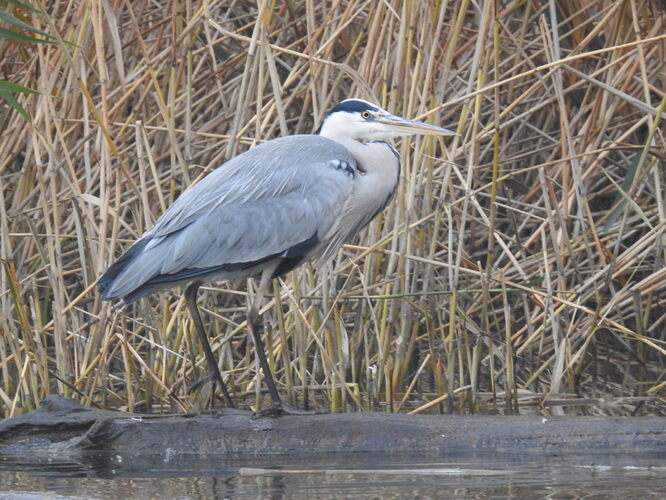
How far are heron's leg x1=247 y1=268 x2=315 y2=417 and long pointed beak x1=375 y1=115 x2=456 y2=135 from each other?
669 mm

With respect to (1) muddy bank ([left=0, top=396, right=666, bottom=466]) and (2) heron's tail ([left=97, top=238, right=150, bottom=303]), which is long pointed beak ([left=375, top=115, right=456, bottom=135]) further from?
(1) muddy bank ([left=0, top=396, right=666, bottom=466])

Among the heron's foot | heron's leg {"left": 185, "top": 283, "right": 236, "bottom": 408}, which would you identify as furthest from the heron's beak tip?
the heron's foot

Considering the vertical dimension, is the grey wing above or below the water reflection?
above

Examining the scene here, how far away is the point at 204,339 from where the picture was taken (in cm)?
384

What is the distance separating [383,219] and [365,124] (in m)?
0.67

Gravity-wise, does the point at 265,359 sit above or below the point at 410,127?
below

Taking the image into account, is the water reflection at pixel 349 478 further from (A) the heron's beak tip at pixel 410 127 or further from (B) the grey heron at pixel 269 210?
(A) the heron's beak tip at pixel 410 127

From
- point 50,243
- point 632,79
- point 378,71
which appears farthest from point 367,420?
point 632,79

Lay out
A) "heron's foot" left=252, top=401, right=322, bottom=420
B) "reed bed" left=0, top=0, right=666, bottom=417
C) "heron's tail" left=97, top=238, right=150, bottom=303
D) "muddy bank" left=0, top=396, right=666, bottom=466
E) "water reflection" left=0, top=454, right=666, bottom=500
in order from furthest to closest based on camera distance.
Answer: "reed bed" left=0, top=0, right=666, bottom=417, "heron's tail" left=97, top=238, right=150, bottom=303, "heron's foot" left=252, top=401, right=322, bottom=420, "muddy bank" left=0, top=396, right=666, bottom=466, "water reflection" left=0, top=454, right=666, bottom=500

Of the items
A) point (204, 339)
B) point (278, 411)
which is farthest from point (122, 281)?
point (278, 411)

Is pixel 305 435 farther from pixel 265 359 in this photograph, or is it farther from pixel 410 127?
pixel 410 127

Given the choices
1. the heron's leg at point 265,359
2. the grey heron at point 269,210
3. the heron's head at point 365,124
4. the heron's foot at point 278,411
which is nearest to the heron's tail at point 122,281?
the grey heron at point 269,210

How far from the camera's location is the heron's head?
3889 millimetres

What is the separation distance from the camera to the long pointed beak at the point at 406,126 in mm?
3834
